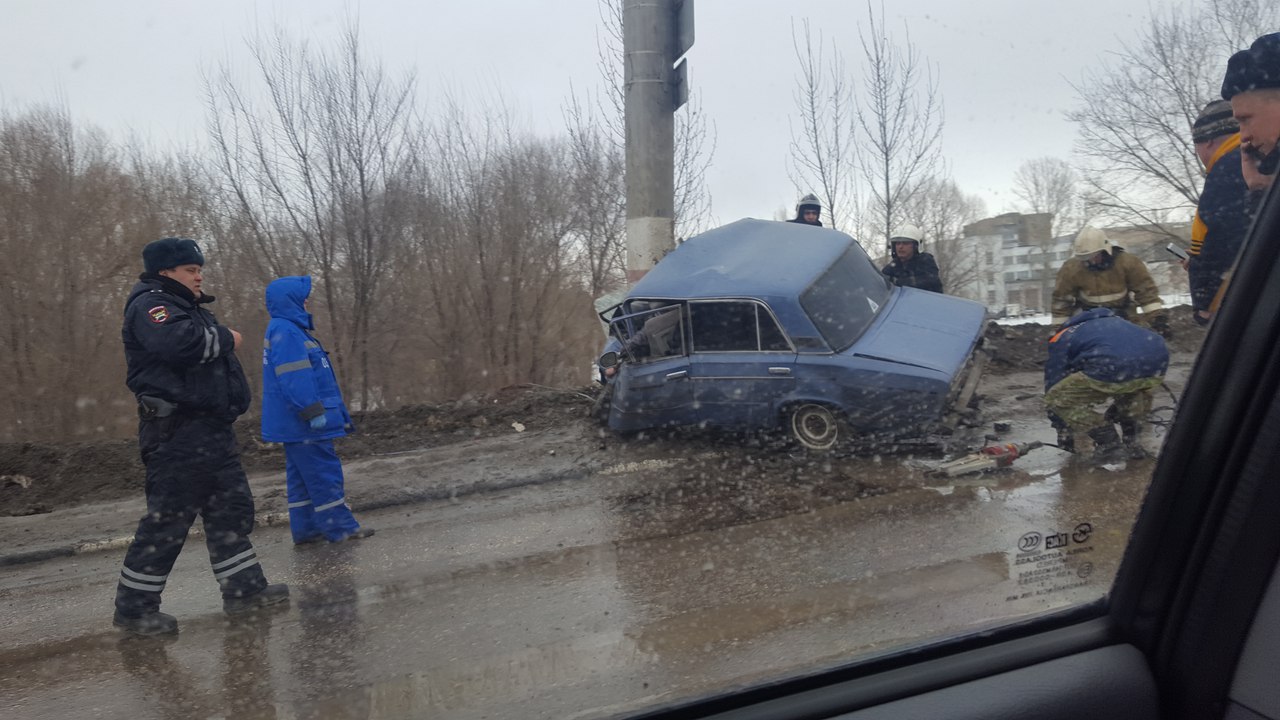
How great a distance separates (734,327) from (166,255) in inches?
165

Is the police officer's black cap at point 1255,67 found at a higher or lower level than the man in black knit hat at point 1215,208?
higher

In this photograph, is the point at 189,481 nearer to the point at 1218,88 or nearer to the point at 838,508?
the point at 838,508

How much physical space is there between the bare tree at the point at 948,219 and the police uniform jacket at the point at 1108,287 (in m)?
0.44

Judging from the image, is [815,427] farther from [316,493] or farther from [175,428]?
[175,428]

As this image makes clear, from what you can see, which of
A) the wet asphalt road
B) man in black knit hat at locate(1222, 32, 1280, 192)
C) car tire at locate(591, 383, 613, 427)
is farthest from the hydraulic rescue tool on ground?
man in black knit hat at locate(1222, 32, 1280, 192)

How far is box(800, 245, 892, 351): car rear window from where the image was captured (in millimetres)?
6977

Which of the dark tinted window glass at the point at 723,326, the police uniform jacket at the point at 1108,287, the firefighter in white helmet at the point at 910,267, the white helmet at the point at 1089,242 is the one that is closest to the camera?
the white helmet at the point at 1089,242

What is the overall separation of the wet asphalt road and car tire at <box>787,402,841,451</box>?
26 cm

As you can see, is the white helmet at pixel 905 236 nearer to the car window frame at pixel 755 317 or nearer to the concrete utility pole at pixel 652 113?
the car window frame at pixel 755 317

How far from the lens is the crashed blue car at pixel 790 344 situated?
21.8ft

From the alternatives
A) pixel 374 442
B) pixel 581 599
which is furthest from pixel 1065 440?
pixel 374 442

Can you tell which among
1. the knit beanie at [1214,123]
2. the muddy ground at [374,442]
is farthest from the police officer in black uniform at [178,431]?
the knit beanie at [1214,123]

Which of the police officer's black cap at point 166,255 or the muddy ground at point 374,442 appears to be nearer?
the police officer's black cap at point 166,255

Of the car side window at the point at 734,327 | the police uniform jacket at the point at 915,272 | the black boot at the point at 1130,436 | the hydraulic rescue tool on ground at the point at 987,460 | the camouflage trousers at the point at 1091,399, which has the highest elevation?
the police uniform jacket at the point at 915,272
